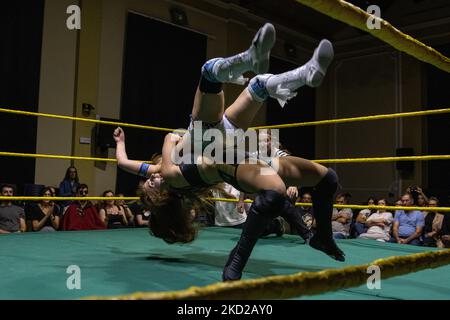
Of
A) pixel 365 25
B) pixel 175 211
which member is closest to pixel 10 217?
pixel 175 211

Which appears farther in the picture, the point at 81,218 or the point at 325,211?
the point at 81,218

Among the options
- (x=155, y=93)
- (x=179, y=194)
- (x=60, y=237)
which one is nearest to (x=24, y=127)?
(x=155, y=93)

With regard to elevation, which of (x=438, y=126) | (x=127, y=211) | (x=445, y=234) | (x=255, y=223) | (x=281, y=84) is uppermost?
(x=438, y=126)

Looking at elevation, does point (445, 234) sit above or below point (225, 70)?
below

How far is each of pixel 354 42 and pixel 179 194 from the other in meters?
7.32

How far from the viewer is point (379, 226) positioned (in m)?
4.32

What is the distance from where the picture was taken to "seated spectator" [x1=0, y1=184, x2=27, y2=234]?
3.62 m

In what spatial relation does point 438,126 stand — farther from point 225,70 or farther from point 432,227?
point 225,70

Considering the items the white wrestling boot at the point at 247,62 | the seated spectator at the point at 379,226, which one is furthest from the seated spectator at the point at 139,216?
the white wrestling boot at the point at 247,62

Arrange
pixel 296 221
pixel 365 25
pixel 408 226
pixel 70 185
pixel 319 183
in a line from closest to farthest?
pixel 365 25
pixel 319 183
pixel 296 221
pixel 408 226
pixel 70 185

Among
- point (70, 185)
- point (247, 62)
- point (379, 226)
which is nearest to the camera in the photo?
point (247, 62)

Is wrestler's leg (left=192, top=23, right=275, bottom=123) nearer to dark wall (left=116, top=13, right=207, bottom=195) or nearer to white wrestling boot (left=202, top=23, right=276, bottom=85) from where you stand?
white wrestling boot (left=202, top=23, right=276, bottom=85)

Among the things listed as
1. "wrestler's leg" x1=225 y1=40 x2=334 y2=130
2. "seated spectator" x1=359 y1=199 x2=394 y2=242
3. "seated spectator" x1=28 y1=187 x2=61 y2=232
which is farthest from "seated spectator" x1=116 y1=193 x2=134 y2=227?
"wrestler's leg" x1=225 y1=40 x2=334 y2=130

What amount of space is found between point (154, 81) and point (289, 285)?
5377 millimetres
